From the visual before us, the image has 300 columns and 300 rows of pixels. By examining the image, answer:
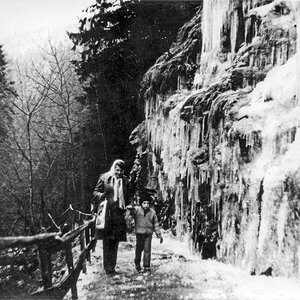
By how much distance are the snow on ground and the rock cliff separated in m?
0.49

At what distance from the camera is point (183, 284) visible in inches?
199

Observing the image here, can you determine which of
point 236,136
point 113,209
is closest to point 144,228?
point 113,209

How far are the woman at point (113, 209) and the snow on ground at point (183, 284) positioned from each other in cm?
26

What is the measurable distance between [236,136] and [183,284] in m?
2.88

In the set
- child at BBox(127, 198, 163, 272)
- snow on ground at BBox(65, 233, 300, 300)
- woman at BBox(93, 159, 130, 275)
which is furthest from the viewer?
child at BBox(127, 198, 163, 272)

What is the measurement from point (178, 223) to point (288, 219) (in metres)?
4.91

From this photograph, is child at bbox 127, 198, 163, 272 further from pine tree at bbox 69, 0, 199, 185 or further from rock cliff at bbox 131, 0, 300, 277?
pine tree at bbox 69, 0, 199, 185

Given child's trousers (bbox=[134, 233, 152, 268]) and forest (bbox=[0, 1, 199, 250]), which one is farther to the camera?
forest (bbox=[0, 1, 199, 250])

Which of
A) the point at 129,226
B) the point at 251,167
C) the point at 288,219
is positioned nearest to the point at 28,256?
the point at 129,226

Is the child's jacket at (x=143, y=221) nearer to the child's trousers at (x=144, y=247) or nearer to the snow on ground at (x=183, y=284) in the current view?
the child's trousers at (x=144, y=247)

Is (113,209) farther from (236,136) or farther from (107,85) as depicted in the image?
(107,85)

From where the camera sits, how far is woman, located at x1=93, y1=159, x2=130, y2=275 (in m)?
5.35

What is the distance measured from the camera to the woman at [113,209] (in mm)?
5352

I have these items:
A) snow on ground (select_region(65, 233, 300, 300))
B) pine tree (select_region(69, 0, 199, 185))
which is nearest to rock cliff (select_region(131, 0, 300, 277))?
snow on ground (select_region(65, 233, 300, 300))
